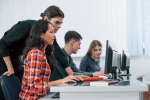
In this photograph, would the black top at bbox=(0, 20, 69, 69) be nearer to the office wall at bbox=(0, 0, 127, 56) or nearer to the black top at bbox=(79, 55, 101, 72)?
the black top at bbox=(79, 55, 101, 72)

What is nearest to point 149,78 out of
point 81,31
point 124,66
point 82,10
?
point 124,66

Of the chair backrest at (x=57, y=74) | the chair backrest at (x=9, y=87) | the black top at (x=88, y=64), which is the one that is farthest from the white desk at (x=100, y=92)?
the black top at (x=88, y=64)

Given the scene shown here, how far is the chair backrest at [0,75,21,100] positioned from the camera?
103 cm

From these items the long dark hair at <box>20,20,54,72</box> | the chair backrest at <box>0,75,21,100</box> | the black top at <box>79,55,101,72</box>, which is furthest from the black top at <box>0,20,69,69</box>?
the black top at <box>79,55,101,72</box>

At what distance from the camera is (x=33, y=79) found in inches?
40.9

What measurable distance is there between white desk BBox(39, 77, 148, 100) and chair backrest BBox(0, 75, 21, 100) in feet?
0.98

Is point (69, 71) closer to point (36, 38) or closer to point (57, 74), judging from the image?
point (57, 74)

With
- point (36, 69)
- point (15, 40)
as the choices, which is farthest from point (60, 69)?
point (36, 69)

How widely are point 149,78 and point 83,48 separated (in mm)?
1467

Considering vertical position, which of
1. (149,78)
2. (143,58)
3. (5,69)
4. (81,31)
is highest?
(81,31)

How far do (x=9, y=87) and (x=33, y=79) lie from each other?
0.52ft

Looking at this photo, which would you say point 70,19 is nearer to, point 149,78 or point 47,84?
point 149,78

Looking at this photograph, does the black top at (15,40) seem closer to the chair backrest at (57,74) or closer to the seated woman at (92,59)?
the chair backrest at (57,74)

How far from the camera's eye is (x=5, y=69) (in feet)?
4.33
